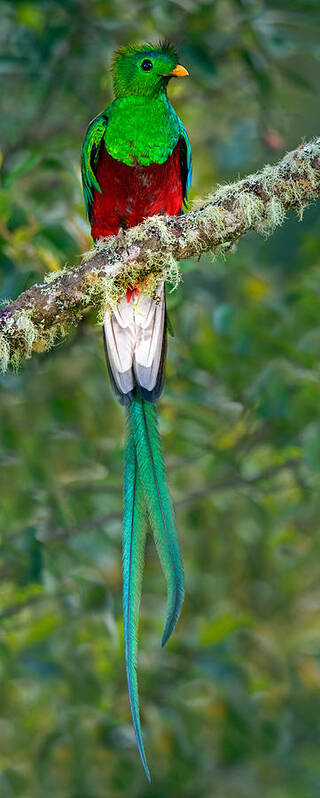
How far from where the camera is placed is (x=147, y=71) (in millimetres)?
2488

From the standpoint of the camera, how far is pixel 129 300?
2.44m

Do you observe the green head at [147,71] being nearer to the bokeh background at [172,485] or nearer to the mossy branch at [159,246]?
the bokeh background at [172,485]

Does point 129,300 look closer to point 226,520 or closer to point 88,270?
point 88,270

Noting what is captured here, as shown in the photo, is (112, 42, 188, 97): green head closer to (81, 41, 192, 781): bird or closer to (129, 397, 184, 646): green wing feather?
(81, 41, 192, 781): bird

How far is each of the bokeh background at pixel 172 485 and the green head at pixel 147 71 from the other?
234 millimetres

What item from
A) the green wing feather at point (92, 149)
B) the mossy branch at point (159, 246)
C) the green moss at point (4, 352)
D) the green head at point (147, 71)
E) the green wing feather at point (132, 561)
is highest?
the green head at point (147, 71)

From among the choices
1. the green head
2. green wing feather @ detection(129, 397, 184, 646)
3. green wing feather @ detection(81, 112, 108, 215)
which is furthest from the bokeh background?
green wing feather @ detection(129, 397, 184, 646)

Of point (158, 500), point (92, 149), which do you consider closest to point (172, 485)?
point (158, 500)

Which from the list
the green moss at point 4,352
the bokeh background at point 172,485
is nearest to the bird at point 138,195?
the bokeh background at point 172,485

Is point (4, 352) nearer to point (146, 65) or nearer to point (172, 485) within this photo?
point (146, 65)

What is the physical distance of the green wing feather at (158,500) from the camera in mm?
1915

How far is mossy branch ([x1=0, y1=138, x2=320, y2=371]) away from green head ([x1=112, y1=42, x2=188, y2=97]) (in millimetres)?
616

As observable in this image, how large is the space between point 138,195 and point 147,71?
383 millimetres

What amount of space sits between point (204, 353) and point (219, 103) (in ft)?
4.81
